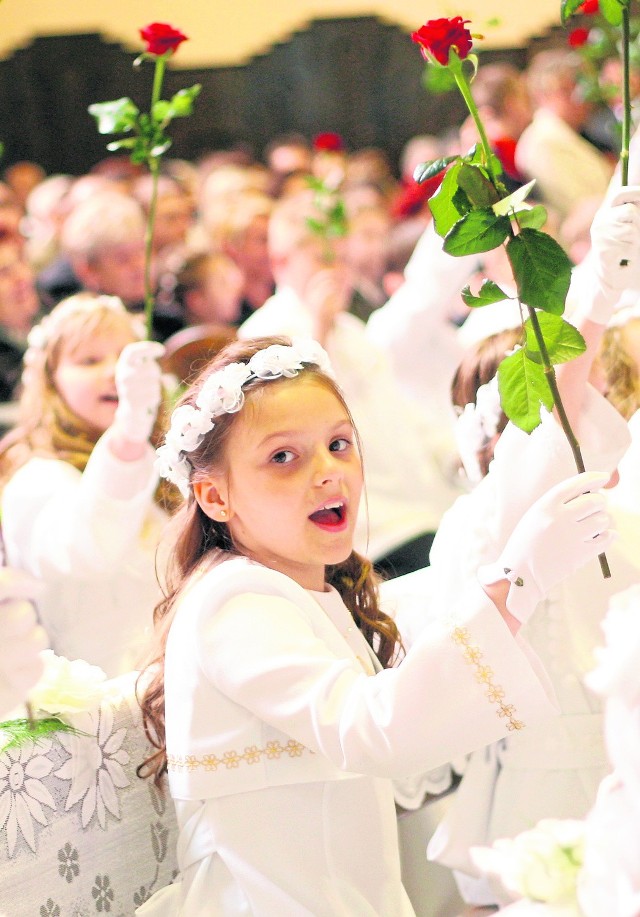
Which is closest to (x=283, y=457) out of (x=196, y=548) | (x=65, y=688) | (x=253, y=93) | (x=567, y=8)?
(x=196, y=548)

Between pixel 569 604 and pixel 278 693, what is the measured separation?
57cm

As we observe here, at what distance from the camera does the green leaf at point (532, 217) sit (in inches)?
53.3

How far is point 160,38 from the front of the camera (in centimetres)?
208

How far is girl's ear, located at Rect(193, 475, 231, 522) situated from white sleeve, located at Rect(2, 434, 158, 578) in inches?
41.6

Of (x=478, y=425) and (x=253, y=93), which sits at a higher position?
(x=478, y=425)

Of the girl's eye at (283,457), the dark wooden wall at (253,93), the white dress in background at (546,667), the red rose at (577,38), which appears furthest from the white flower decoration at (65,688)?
the dark wooden wall at (253,93)

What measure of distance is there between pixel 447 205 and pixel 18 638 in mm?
669

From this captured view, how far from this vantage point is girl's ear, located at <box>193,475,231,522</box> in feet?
5.07

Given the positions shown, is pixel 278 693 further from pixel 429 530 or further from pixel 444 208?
pixel 429 530

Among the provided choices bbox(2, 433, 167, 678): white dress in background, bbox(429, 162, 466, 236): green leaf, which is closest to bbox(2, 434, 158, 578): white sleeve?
bbox(2, 433, 167, 678): white dress in background

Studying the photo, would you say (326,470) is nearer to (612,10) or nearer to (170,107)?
(612,10)

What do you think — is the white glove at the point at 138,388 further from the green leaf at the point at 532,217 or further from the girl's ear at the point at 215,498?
the green leaf at the point at 532,217

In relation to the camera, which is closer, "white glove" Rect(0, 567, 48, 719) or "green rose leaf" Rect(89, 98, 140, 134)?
"white glove" Rect(0, 567, 48, 719)

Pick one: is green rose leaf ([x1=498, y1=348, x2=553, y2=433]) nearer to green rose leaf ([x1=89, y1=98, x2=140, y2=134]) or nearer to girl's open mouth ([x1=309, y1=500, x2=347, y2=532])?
girl's open mouth ([x1=309, y1=500, x2=347, y2=532])
